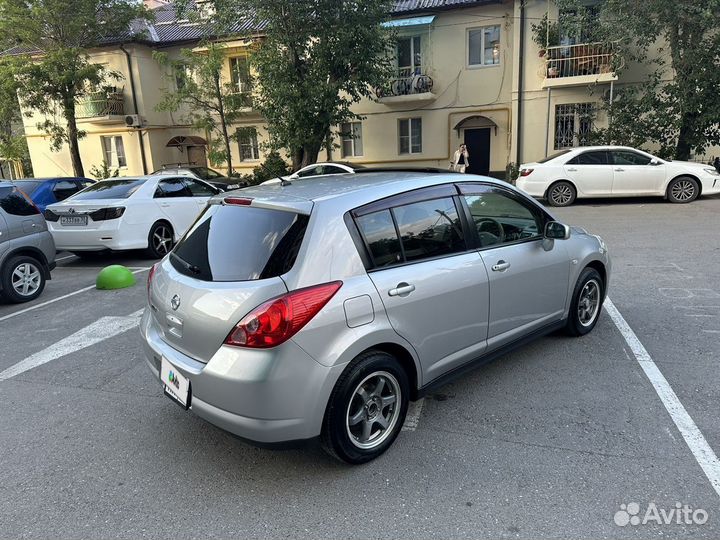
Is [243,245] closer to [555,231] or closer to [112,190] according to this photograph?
[555,231]

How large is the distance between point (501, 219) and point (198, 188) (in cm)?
778

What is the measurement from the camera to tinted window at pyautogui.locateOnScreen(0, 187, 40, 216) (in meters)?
6.56

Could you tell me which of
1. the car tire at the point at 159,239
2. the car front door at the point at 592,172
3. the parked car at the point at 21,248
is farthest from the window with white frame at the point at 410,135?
the parked car at the point at 21,248

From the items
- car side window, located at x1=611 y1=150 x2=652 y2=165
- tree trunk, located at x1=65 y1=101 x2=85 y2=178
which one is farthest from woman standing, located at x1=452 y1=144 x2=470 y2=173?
tree trunk, located at x1=65 y1=101 x2=85 y2=178

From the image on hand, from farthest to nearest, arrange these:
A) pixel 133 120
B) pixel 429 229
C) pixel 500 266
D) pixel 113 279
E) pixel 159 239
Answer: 1. pixel 133 120
2. pixel 159 239
3. pixel 113 279
4. pixel 500 266
5. pixel 429 229

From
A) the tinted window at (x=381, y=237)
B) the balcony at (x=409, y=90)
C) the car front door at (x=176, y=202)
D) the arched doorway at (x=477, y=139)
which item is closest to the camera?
the tinted window at (x=381, y=237)

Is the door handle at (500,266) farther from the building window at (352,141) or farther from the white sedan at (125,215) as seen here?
the building window at (352,141)

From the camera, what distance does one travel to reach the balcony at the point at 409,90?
774 inches

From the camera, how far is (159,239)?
9297 millimetres

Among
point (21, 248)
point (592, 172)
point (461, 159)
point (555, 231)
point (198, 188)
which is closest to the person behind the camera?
point (555, 231)

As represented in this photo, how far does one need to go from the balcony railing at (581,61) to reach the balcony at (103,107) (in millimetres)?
18354

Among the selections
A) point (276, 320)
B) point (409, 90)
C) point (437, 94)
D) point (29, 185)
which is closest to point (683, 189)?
point (437, 94)

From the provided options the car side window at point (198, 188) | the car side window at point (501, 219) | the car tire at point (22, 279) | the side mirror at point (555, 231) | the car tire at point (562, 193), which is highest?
the car side window at point (501, 219)

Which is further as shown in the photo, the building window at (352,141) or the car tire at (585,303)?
the building window at (352,141)
